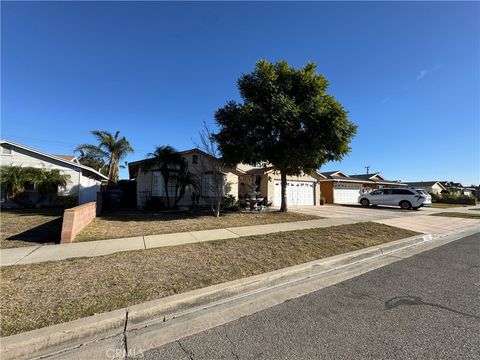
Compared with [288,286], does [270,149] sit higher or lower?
higher

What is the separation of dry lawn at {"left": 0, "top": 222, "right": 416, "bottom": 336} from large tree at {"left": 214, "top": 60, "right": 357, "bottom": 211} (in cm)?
713

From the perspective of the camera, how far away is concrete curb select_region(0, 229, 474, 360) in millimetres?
3004

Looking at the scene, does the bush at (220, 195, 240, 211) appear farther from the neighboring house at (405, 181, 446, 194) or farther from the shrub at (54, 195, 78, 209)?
the neighboring house at (405, 181, 446, 194)

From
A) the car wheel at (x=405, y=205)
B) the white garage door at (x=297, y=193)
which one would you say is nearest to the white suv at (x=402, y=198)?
the car wheel at (x=405, y=205)

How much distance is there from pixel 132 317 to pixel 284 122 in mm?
11877

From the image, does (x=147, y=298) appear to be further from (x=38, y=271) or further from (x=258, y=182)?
(x=258, y=182)

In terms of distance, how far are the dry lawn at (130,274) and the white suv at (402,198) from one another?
1769 cm

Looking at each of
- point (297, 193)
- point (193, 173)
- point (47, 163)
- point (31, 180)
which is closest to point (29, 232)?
point (31, 180)

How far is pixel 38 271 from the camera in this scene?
5.08 meters

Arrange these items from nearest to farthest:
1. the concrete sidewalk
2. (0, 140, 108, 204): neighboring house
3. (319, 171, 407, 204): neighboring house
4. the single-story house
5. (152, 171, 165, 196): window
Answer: the concrete sidewalk, (0, 140, 108, 204): neighboring house, (152, 171, 165, 196): window, the single-story house, (319, 171, 407, 204): neighboring house

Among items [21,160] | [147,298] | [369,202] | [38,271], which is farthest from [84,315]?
[369,202]

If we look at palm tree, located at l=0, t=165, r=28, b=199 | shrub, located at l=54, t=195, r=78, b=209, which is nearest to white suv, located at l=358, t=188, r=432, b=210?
shrub, located at l=54, t=195, r=78, b=209

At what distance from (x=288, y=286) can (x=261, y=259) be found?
126 centimetres

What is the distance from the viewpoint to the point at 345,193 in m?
32.3
